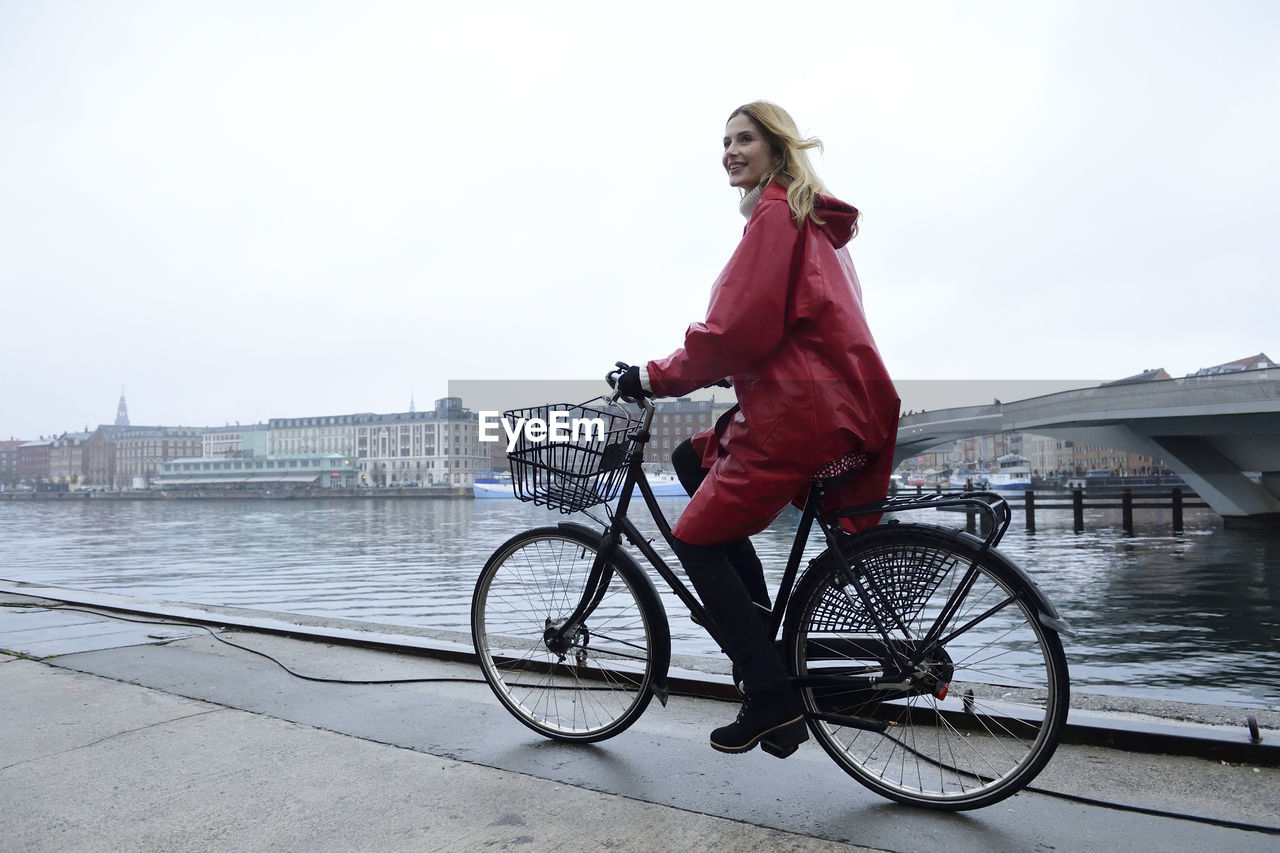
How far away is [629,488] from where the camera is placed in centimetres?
300

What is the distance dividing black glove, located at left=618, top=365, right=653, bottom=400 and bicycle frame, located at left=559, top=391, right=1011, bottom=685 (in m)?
0.08

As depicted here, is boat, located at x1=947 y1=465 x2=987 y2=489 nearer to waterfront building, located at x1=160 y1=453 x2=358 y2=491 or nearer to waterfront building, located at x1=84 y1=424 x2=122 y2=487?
waterfront building, located at x1=160 y1=453 x2=358 y2=491

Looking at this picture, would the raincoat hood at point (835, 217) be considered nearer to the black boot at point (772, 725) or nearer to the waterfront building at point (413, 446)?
the black boot at point (772, 725)

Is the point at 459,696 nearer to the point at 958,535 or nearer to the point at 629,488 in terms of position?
the point at 629,488

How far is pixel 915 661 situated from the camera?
7.86 ft

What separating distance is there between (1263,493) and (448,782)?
36.0 metres

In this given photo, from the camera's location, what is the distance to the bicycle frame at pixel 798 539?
2295 mm

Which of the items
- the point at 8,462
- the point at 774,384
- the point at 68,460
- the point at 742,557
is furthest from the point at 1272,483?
the point at 8,462

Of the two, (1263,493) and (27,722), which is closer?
(27,722)

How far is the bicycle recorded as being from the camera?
2299 mm

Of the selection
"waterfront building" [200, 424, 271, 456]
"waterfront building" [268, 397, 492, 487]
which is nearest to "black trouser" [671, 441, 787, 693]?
"waterfront building" [268, 397, 492, 487]

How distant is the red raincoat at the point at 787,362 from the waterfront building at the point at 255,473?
120262mm

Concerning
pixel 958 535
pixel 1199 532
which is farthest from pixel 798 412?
pixel 1199 532

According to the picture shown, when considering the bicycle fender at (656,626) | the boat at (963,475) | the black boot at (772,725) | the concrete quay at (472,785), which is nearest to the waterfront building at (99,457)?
the boat at (963,475)
